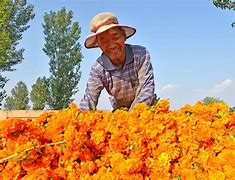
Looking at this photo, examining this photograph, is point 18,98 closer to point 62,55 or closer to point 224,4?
point 62,55

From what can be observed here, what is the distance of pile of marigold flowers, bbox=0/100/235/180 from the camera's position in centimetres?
151

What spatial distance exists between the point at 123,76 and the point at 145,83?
0.56ft

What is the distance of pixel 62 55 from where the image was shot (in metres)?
21.5

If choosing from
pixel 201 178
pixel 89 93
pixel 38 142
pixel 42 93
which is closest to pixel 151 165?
pixel 201 178

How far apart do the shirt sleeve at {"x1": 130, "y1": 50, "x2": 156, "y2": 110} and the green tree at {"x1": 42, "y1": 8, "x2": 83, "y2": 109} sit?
17410 millimetres

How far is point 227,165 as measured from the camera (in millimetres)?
1506

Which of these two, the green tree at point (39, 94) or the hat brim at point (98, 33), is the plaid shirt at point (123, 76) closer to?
the hat brim at point (98, 33)

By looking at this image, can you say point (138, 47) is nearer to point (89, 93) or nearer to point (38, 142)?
point (89, 93)

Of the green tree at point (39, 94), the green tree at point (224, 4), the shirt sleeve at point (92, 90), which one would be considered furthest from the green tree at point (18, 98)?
the shirt sleeve at point (92, 90)

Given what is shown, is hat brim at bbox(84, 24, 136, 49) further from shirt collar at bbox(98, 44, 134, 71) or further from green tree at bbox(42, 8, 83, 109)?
green tree at bbox(42, 8, 83, 109)

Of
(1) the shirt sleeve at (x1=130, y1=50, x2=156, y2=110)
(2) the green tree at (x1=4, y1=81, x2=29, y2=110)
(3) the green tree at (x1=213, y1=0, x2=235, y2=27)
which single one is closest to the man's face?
(1) the shirt sleeve at (x1=130, y1=50, x2=156, y2=110)

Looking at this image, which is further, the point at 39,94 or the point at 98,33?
the point at 39,94

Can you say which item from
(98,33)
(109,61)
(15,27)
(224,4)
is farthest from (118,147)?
(15,27)

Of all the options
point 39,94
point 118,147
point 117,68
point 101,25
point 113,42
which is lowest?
point 118,147
